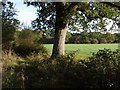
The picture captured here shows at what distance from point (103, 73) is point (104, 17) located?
15.6m

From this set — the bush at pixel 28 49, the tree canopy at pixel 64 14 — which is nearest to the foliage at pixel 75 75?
the tree canopy at pixel 64 14

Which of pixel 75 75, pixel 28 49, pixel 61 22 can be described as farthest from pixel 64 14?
pixel 75 75

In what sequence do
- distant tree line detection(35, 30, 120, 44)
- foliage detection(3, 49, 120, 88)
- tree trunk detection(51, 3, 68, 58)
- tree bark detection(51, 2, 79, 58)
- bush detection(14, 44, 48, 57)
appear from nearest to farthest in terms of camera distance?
foliage detection(3, 49, 120, 88) → tree bark detection(51, 2, 79, 58) → tree trunk detection(51, 3, 68, 58) → distant tree line detection(35, 30, 120, 44) → bush detection(14, 44, 48, 57)

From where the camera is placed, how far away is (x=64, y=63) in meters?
8.93

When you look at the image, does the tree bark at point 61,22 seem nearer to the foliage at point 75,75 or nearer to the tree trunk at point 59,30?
the tree trunk at point 59,30

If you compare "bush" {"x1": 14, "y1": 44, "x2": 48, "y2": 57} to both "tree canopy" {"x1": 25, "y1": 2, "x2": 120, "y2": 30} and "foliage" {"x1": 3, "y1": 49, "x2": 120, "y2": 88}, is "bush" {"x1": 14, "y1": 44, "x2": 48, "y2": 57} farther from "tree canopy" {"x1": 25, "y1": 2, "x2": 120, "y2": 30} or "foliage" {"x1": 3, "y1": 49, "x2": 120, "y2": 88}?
"foliage" {"x1": 3, "y1": 49, "x2": 120, "y2": 88}

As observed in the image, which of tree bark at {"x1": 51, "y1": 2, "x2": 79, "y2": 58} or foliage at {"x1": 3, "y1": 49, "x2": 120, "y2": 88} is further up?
tree bark at {"x1": 51, "y1": 2, "x2": 79, "y2": 58}

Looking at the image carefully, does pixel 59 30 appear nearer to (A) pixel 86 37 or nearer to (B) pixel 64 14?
(B) pixel 64 14

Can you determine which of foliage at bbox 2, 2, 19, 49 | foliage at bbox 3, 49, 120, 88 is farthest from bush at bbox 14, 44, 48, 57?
foliage at bbox 3, 49, 120, 88

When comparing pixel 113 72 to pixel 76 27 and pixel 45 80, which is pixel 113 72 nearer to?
pixel 45 80

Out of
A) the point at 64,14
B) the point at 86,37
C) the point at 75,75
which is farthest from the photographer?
the point at 86,37

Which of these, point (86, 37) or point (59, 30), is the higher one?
point (59, 30)

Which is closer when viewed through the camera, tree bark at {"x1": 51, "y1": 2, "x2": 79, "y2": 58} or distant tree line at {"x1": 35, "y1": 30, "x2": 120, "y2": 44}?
tree bark at {"x1": 51, "y1": 2, "x2": 79, "y2": 58}

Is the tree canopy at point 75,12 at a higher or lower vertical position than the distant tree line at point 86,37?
higher
